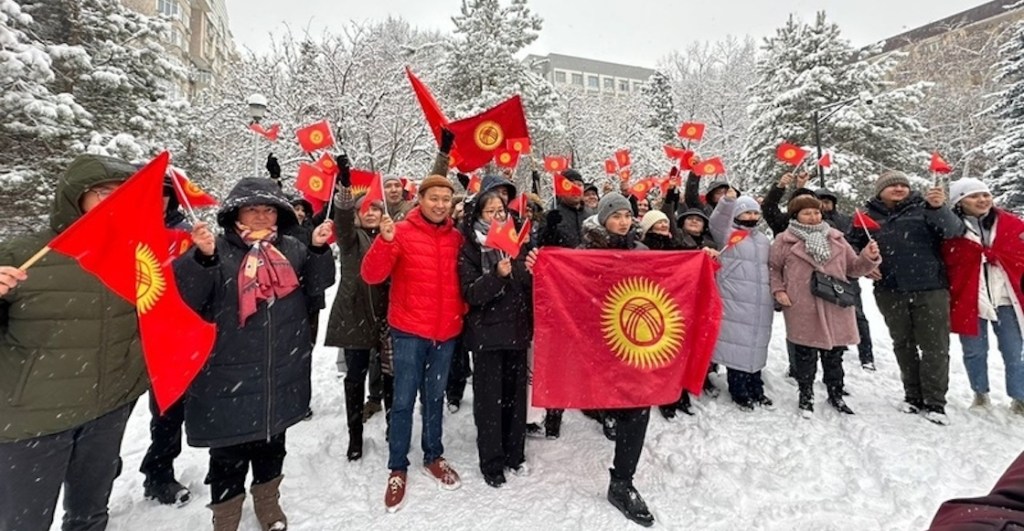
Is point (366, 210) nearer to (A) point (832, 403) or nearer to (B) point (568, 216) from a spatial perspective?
(B) point (568, 216)

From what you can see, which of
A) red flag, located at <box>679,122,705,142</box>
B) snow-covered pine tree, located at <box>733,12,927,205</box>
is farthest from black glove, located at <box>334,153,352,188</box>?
snow-covered pine tree, located at <box>733,12,927,205</box>

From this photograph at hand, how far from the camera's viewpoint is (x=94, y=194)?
8.63 feet

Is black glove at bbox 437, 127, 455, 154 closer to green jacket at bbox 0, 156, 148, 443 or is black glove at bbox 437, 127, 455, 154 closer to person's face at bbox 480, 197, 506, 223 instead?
person's face at bbox 480, 197, 506, 223

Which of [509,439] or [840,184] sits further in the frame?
[840,184]

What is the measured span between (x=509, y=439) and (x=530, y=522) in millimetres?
735

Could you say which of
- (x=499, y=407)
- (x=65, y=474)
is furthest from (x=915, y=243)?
(x=65, y=474)

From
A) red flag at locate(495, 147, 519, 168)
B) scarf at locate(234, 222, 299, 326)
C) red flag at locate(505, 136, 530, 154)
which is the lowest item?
scarf at locate(234, 222, 299, 326)

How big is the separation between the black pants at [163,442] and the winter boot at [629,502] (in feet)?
10.2

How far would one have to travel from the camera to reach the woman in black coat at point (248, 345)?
111 inches

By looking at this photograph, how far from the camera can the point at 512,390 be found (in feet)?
13.1

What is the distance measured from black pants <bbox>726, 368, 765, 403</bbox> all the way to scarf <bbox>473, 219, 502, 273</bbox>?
3.10 m

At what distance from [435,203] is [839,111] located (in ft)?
66.8

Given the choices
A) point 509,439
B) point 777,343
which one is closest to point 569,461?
point 509,439

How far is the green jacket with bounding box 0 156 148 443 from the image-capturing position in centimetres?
247
